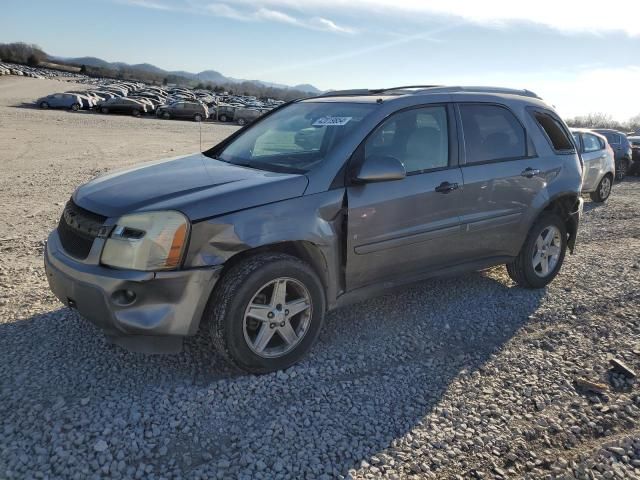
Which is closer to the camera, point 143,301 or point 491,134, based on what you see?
point 143,301

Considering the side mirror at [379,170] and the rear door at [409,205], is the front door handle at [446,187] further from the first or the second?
the side mirror at [379,170]

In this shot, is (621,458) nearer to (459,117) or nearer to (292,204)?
(292,204)

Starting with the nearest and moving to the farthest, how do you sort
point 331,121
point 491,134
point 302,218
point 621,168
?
point 302,218
point 331,121
point 491,134
point 621,168

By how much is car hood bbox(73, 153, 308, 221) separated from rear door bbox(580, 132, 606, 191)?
366 inches

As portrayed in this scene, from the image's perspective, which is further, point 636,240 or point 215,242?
point 636,240

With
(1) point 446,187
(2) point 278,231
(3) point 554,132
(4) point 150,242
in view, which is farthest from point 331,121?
(3) point 554,132

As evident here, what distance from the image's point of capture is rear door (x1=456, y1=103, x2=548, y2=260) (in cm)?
453

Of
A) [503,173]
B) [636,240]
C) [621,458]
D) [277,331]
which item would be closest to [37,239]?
[277,331]

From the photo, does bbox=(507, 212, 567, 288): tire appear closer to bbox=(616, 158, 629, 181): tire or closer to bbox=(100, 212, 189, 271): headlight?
bbox=(100, 212, 189, 271): headlight

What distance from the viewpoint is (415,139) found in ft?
14.0

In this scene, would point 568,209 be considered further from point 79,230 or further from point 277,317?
point 79,230

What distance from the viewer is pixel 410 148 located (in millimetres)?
4219

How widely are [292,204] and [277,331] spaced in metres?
0.86

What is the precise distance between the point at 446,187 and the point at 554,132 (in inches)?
72.9
